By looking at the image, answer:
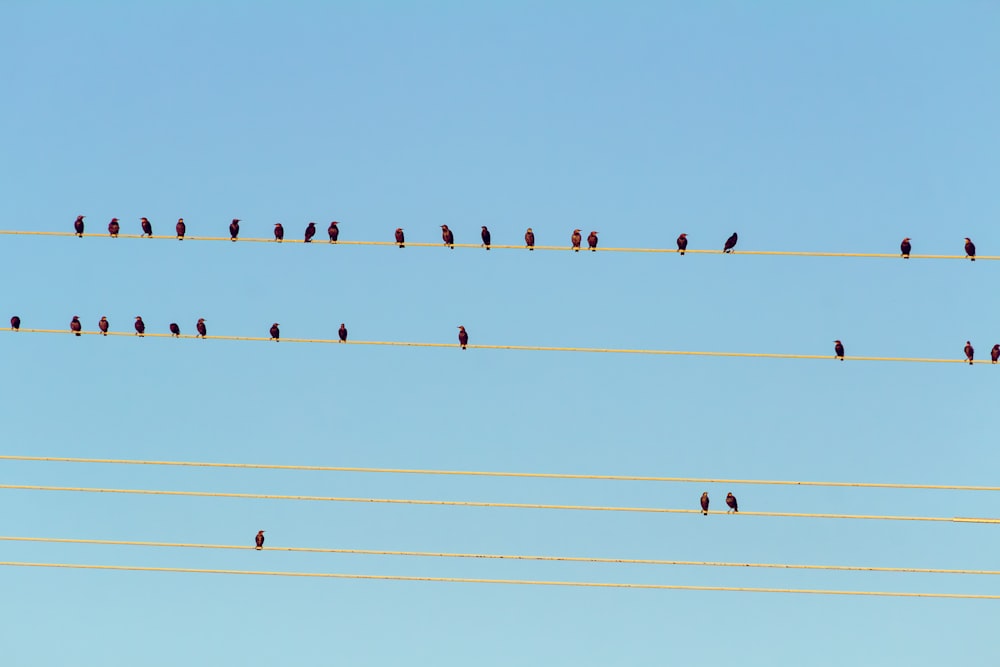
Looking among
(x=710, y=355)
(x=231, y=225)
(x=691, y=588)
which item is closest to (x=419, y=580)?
(x=691, y=588)

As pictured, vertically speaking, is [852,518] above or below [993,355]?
below

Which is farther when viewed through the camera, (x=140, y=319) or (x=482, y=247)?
(x=140, y=319)

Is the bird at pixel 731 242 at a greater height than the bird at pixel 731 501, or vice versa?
the bird at pixel 731 242

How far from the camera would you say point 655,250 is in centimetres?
2523

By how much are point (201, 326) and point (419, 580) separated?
1418cm

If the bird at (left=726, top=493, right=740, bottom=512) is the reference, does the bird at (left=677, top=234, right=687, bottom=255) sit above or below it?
above

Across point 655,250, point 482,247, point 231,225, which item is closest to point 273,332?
point 231,225

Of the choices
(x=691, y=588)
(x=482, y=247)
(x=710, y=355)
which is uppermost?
(x=482, y=247)

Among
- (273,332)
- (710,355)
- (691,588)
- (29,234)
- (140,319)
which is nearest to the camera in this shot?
(691,588)

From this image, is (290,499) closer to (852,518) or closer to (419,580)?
(419,580)

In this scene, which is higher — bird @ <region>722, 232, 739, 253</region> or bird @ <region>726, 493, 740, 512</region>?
bird @ <region>722, 232, 739, 253</region>

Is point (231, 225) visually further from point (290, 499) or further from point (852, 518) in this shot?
point (852, 518)

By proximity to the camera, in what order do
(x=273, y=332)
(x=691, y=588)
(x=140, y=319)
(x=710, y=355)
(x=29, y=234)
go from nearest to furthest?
(x=691, y=588)
(x=710, y=355)
(x=29, y=234)
(x=273, y=332)
(x=140, y=319)

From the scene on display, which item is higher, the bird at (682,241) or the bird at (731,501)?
the bird at (682,241)
